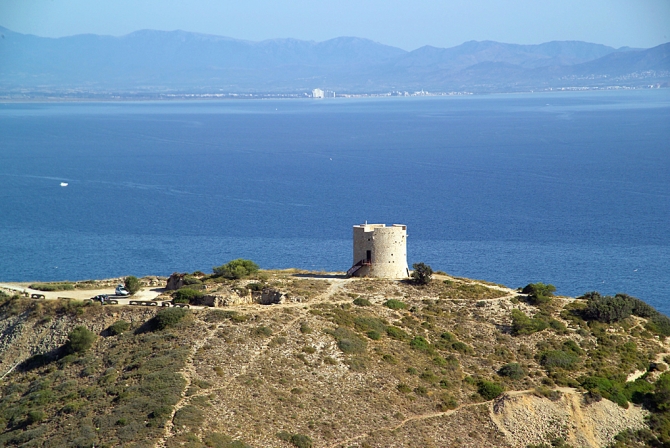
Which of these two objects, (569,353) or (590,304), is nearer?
(569,353)

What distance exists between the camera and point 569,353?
168 ft

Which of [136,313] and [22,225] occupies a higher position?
[136,313]

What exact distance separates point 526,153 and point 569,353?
144 metres

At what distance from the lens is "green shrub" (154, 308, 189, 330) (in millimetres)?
47312

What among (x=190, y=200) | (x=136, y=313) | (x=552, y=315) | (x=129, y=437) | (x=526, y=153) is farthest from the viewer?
(x=526, y=153)

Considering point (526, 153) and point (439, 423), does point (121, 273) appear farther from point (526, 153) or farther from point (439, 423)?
point (526, 153)

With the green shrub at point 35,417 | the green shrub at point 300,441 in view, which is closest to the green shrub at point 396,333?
the green shrub at point 300,441

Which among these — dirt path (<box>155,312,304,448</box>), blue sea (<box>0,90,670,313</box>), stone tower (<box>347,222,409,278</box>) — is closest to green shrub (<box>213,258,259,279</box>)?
stone tower (<box>347,222,409,278</box>)

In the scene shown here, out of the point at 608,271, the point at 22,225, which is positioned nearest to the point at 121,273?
the point at 22,225

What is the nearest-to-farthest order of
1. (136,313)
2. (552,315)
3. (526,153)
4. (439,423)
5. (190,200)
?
(439,423) → (136,313) → (552,315) → (190,200) → (526,153)

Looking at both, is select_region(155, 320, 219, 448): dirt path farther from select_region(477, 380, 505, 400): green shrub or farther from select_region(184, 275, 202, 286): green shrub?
select_region(477, 380, 505, 400): green shrub

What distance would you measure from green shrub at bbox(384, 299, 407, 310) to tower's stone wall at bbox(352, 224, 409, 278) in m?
5.17

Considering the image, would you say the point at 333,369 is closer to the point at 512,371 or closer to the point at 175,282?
the point at 512,371

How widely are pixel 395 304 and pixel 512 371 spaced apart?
331 inches
